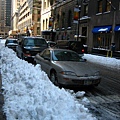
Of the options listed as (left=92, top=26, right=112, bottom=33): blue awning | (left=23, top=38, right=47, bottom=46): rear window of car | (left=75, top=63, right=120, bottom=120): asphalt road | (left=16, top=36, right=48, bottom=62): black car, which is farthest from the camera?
(left=92, top=26, right=112, bottom=33): blue awning

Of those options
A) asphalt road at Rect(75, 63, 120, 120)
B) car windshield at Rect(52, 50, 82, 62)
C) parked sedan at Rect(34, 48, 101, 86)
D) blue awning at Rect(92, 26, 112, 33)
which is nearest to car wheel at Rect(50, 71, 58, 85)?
parked sedan at Rect(34, 48, 101, 86)

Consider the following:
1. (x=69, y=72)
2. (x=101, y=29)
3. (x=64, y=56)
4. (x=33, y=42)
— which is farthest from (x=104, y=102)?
(x=101, y=29)

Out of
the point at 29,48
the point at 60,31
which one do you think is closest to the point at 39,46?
the point at 29,48

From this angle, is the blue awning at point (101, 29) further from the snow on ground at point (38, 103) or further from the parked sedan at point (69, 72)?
Answer: the snow on ground at point (38, 103)

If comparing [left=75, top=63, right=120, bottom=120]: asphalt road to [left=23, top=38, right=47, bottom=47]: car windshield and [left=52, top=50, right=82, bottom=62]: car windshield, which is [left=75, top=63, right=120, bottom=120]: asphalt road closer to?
[left=52, top=50, right=82, bottom=62]: car windshield

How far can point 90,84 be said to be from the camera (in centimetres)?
802

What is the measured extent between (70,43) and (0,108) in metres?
14.8

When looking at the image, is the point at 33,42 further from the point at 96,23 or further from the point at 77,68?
the point at 96,23

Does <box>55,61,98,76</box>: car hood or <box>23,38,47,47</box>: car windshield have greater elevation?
<box>23,38,47,47</box>: car windshield

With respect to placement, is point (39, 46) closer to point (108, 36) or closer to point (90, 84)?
point (90, 84)

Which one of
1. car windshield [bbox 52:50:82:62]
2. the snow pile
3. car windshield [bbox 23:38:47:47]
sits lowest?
the snow pile

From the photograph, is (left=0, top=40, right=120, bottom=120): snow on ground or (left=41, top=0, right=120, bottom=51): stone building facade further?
(left=41, top=0, right=120, bottom=51): stone building facade

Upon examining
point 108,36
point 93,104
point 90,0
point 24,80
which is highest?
point 90,0

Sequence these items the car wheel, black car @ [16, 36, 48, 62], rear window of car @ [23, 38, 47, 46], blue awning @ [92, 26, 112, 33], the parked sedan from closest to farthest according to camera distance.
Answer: the parked sedan
the car wheel
black car @ [16, 36, 48, 62]
rear window of car @ [23, 38, 47, 46]
blue awning @ [92, 26, 112, 33]
